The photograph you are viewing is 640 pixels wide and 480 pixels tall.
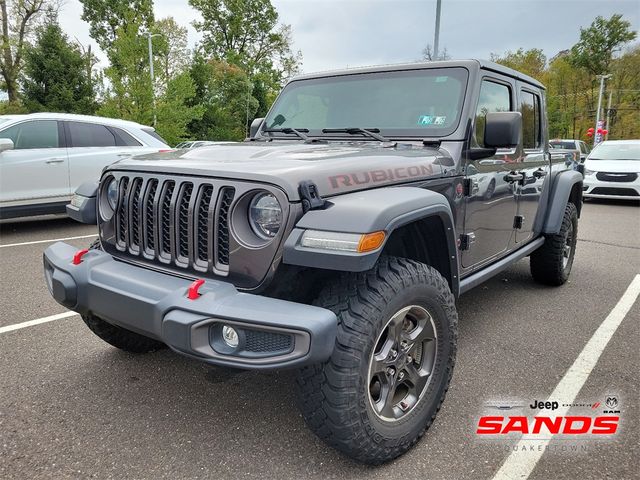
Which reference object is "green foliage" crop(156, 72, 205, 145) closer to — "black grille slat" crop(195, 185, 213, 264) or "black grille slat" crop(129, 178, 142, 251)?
"black grille slat" crop(129, 178, 142, 251)

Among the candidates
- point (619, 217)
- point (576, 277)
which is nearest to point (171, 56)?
point (619, 217)

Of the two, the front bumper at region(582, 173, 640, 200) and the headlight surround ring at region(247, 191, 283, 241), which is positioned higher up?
the headlight surround ring at region(247, 191, 283, 241)

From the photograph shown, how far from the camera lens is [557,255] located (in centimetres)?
452

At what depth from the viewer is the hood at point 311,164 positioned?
79.1 inches

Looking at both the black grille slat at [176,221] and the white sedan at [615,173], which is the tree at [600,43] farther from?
the black grille slat at [176,221]

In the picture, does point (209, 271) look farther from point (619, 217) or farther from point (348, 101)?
point (619, 217)

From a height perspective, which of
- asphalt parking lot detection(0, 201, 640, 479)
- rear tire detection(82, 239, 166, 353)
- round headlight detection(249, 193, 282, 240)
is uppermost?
round headlight detection(249, 193, 282, 240)

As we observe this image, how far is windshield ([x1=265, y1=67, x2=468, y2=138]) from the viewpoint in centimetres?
301

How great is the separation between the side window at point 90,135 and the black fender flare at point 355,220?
6.64m

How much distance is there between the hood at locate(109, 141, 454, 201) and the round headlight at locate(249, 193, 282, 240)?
0.08m

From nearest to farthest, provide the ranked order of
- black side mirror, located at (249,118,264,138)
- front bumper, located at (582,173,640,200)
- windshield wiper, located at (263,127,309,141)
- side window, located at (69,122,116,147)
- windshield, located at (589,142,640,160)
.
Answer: windshield wiper, located at (263,127,309,141)
black side mirror, located at (249,118,264,138)
side window, located at (69,122,116,147)
front bumper, located at (582,173,640,200)
windshield, located at (589,142,640,160)

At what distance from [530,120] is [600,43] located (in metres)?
45.7

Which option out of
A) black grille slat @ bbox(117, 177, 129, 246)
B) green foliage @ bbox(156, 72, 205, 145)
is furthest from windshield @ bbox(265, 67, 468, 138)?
green foliage @ bbox(156, 72, 205, 145)

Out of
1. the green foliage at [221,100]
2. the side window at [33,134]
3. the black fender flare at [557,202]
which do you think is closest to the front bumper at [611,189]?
the black fender flare at [557,202]
